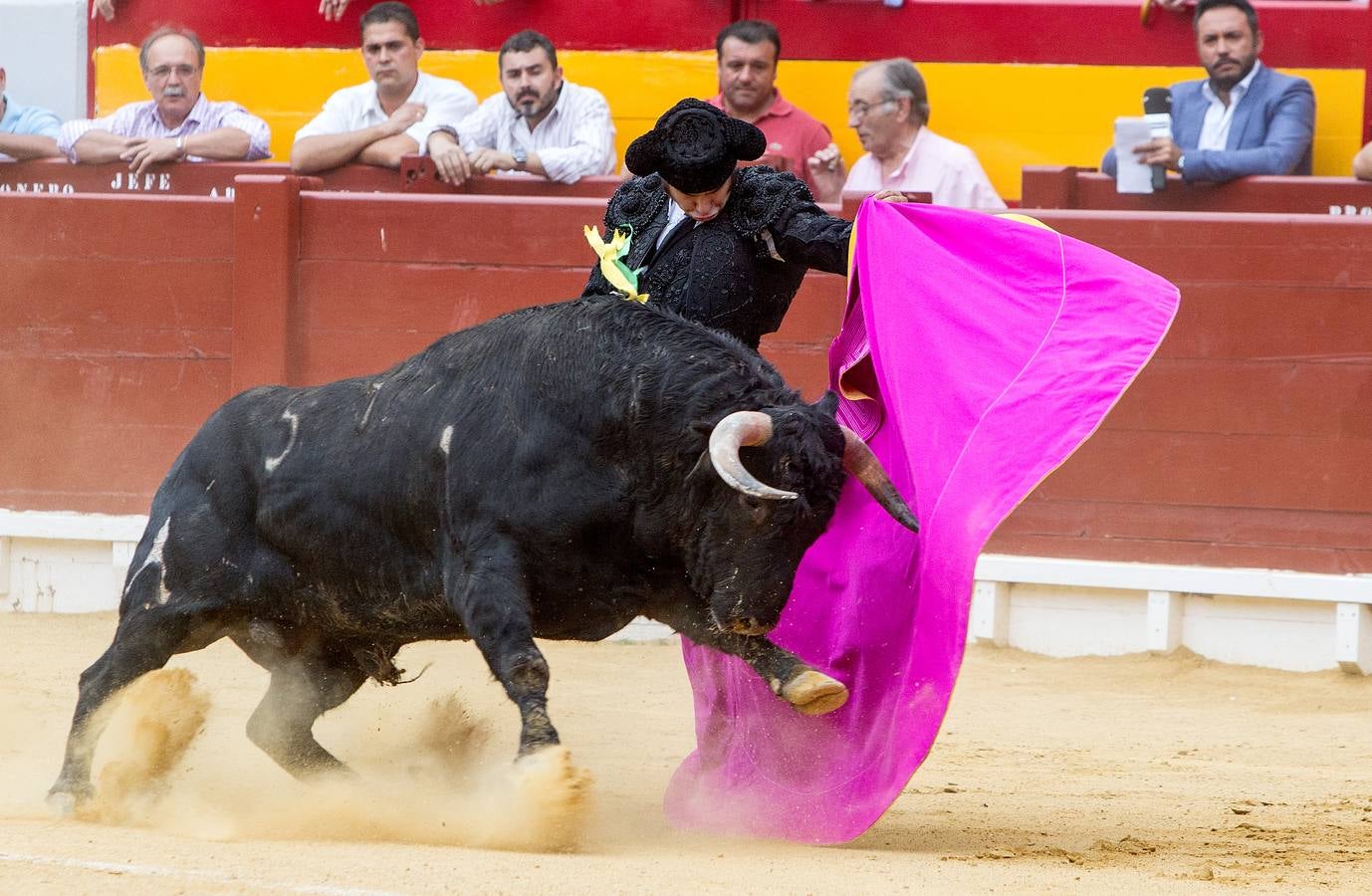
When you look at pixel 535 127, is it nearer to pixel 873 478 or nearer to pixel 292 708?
pixel 292 708

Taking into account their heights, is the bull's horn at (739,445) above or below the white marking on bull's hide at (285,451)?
above

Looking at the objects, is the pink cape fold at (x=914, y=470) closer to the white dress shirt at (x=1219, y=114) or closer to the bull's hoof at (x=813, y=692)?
the bull's hoof at (x=813, y=692)

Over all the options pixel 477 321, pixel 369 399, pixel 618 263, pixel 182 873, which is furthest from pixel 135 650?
pixel 477 321

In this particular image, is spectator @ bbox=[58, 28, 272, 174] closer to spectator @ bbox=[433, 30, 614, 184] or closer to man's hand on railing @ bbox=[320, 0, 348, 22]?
man's hand on railing @ bbox=[320, 0, 348, 22]

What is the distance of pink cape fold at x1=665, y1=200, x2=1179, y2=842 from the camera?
360 centimetres

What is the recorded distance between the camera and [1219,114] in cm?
639

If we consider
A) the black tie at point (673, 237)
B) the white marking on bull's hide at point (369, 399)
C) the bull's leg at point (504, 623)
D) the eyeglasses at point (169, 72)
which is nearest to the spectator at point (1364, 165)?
the black tie at point (673, 237)

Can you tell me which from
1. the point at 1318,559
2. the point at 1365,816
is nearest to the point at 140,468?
the point at 1318,559

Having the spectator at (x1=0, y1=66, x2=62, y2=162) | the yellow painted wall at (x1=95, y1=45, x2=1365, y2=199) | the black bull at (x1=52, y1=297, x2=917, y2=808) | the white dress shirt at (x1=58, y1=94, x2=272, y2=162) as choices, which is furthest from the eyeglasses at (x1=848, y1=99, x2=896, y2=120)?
the spectator at (x1=0, y1=66, x2=62, y2=162)

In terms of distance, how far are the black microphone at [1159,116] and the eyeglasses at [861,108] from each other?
2.80 feet

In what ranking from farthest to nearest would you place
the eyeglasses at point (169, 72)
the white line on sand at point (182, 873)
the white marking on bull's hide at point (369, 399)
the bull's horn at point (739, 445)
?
the eyeglasses at point (169, 72) < the white marking on bull's hide at point (369, 399) < the bull's horn at point (739, 445) < the white line on sand at point (182, 873)

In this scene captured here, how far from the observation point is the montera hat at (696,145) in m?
3.77

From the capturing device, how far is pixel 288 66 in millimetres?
8156

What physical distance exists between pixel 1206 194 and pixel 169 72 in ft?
12.4
